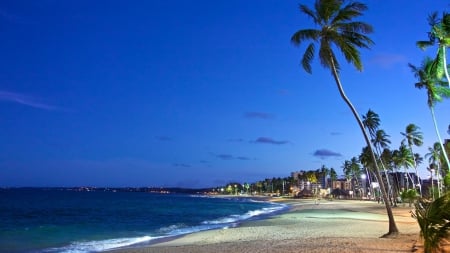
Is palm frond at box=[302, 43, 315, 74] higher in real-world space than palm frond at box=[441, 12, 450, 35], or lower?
lower

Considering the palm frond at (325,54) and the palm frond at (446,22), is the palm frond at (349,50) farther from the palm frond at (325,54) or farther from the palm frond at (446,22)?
the palm frond at (446,22)

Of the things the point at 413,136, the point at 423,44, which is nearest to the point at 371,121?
the point at 413,136

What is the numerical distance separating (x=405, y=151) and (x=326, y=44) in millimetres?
54432

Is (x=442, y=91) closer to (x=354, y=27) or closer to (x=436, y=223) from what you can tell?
(x=354, y=27)

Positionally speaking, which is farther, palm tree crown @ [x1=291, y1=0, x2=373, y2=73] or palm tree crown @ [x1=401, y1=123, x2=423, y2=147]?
palm tree crown @ [x1=401, y1=123, x2=423, y2=147]

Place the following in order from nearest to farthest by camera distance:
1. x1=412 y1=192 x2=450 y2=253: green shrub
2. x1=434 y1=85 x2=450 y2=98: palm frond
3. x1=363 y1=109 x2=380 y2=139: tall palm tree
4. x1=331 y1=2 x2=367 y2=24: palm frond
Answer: x1=412 y1=192 x2=450 y2=253: green shrub < x1=331 y1=2 x2=367 y2=24: palm frond < x1=434 y1=85 x2=450 y2=98: palm frond < x1=363 y1=109 x2=380 y2=139: tall palm tree

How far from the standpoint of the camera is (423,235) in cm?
829

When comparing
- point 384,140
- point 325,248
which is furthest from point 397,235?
point 384,140

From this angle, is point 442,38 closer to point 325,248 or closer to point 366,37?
point 366,37

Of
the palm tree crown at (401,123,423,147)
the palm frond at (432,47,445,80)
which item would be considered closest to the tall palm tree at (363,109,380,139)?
the palm tree crown at (401,123,423,147)

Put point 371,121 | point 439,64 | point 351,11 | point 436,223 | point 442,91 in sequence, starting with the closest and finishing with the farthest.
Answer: point 436,223 → point 351,11 → point 439,64 → point 442,91 → point 371,121

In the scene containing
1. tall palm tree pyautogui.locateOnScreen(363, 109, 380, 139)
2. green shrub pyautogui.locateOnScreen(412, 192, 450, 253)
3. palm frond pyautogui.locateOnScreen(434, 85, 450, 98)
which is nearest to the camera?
green shrub pyautogui.locateOnScreen(412, 192, 450, 253)

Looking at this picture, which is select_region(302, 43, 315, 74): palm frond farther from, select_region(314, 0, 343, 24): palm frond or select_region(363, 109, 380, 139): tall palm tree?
select_region(363, 109, 380, 139): tall palm tree

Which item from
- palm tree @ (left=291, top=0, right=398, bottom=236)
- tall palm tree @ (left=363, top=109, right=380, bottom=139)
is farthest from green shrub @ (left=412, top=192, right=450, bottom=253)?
tall palm tree @ (left=363, top=109, right=380, bottom=139)
